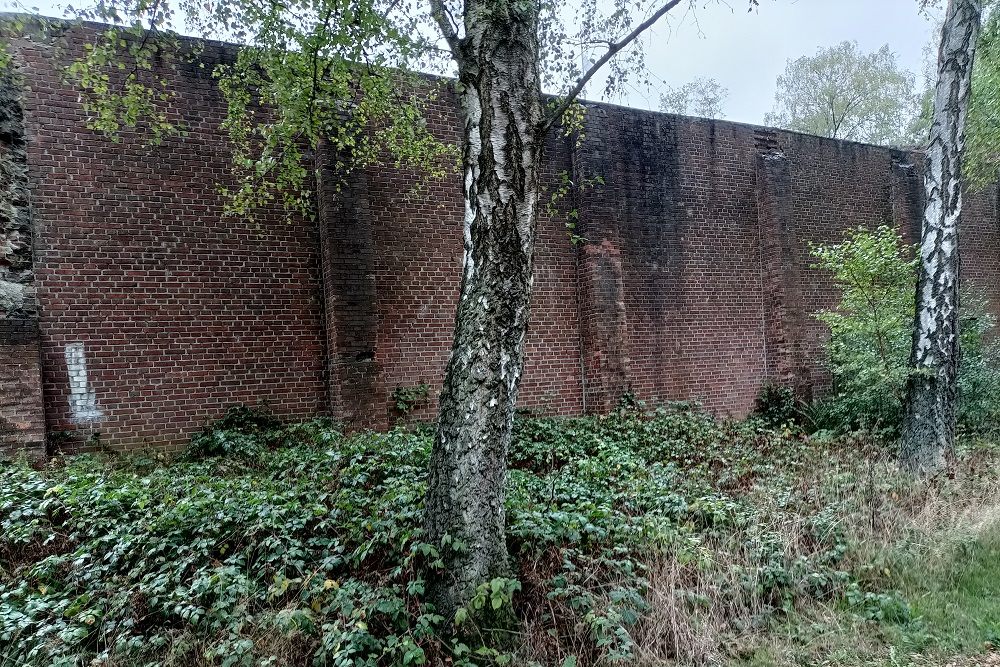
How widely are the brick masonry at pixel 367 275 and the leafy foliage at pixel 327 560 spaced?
2039mm

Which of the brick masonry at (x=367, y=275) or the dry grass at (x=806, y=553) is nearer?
the dry grass at (x=806, y=553)

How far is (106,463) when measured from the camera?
19.9 ft

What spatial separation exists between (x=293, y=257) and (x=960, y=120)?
8.45 metres

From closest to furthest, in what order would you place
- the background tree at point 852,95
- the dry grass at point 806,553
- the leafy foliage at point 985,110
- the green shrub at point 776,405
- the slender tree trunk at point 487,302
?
the dry grass at point 806,553 → the slender tree trunk at point 487,302 → the leafy foliage at point 985,110 → the green shrub at point 776,405 → the background tree at point 852,95

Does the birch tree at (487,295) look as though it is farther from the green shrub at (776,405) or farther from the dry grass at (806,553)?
the green shrub at (776,405)

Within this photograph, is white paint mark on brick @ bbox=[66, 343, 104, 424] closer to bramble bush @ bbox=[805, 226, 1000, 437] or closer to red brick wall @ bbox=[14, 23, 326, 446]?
red brick wall @ bbox=[14, 23, 326, 446]

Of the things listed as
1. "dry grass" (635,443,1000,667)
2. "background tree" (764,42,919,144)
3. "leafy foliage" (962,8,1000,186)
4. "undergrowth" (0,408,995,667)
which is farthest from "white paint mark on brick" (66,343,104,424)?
"background tree" (764,42,919,144)

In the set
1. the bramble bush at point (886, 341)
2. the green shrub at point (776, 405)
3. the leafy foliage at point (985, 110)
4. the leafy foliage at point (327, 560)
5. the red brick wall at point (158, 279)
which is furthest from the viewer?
the green shrub at point (776, 405)

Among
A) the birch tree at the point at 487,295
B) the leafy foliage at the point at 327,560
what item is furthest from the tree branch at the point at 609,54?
the leafy foliage at the point at 327,560

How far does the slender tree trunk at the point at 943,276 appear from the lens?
6008mm

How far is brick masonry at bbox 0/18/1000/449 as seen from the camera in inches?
270

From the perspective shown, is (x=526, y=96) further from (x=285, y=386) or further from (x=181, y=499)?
(x=285, y=386)

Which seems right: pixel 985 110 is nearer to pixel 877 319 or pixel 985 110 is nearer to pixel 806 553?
pixel 877 319

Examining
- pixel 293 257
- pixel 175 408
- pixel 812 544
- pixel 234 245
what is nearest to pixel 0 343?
pixel 175 408
